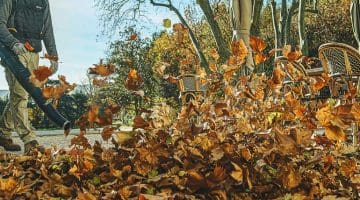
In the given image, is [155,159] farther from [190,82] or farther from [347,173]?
[190,82]

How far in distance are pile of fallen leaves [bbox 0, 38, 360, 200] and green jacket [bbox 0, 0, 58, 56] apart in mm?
2916

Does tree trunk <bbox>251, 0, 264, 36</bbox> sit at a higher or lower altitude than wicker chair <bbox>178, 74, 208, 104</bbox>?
higher

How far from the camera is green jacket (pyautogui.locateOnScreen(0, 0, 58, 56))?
195 inches

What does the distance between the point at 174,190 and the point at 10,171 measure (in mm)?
950

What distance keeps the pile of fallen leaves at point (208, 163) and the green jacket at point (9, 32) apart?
9.57 feet

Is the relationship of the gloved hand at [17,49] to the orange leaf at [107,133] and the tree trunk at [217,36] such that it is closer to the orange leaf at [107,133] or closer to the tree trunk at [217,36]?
the orange leaf at [107,133]

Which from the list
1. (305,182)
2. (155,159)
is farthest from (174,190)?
(305,182)

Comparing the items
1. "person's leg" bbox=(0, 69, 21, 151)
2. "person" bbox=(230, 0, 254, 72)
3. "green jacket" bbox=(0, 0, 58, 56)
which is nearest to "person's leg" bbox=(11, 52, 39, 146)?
"green jacket" bbox=(0, 0, 58, 56)

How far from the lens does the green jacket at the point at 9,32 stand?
A: 4941 mm

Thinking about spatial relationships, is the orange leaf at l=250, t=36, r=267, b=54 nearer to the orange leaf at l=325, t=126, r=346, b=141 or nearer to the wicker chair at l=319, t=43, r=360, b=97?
the orange leaf at l=325, t=126, r=346, b=141

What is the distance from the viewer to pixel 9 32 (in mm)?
4988

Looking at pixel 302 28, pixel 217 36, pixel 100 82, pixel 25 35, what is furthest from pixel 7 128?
pixel 302 28

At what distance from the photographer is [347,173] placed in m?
1.95

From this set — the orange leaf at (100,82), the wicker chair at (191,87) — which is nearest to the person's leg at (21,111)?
the wicker chair at (191,87)
